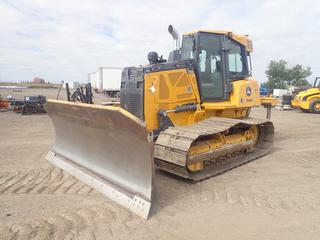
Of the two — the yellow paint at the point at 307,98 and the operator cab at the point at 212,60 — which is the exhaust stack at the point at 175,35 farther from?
the yellow paint at the point at 307,98

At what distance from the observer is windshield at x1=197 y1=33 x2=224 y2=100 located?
6598 millimetres

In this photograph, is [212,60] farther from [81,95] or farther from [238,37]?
[81,95]

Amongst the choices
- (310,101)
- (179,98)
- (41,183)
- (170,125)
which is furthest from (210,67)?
(310,101)

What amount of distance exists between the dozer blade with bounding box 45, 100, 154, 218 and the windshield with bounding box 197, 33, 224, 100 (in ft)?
7.91

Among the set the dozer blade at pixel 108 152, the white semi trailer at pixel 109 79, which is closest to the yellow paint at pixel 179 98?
the dozer blade at pixel 108 152

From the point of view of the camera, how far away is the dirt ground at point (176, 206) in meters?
3.78

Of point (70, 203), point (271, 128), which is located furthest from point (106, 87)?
Result: point (70, 203)

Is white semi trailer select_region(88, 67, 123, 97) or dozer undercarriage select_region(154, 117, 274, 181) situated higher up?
white semi trailer select_region(88, 67, 123, 97)

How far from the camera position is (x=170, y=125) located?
243 inches

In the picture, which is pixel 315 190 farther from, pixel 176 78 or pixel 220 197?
pixel 176 78

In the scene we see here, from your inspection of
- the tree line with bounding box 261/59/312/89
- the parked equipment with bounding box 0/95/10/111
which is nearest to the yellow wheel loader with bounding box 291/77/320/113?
the parked equipment with bounding box 0/95/10/111

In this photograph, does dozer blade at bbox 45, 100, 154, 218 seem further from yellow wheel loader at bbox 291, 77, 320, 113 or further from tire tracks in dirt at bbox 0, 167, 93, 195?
yellow wheel loader at bbox 291, 77, 320, 113

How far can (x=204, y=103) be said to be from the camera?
663 cm

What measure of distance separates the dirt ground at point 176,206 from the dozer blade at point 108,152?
0.62 ft
